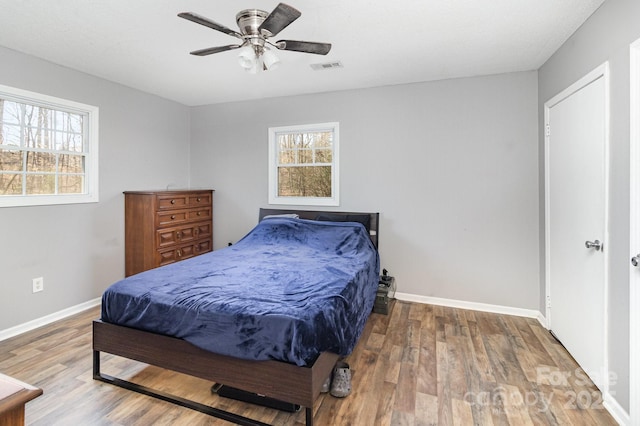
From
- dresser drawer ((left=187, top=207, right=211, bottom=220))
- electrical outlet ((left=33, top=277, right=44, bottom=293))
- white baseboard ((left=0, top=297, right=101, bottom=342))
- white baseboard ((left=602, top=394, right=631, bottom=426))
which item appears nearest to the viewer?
white baseboard ((left=602, top=394, right=631, bottom=426))

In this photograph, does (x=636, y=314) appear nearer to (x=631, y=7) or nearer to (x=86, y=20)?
(x=631, y=7)

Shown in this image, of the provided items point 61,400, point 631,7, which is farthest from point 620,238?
point 61,400

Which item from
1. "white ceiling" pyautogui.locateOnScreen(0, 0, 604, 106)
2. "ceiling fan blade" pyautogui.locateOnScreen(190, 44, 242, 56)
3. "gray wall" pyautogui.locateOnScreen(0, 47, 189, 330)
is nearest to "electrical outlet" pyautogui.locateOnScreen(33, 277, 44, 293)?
"gray wall" pyautogui.locateOnScreen(0, 47, 189, 330)

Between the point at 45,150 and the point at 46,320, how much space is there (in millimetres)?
1637

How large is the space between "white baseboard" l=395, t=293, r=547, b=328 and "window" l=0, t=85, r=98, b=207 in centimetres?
369

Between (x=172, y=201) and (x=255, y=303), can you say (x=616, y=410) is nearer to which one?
(x=255, y=303)

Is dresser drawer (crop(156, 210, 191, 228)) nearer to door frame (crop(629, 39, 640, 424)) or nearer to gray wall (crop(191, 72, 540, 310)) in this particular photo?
gray wall (crop(191, 72, 540, 310))

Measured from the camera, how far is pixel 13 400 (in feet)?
2.27

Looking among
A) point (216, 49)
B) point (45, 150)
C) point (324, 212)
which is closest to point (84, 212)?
point (45, 150)

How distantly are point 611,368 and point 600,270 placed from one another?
0.58 m

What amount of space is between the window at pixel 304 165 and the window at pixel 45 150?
2.03 m

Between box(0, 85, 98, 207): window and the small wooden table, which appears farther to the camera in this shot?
box(0, 85, 98, 207): window

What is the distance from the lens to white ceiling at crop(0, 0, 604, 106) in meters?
2.15

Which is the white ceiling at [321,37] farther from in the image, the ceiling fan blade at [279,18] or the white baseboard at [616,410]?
the white baseboard at [616,410]
